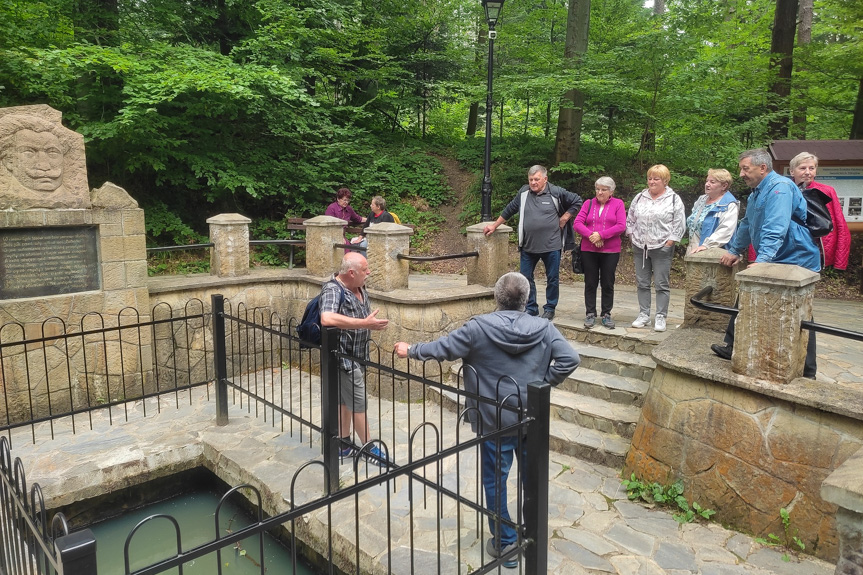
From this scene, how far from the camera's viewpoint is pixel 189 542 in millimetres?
4727

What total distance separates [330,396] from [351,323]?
553 millimetres

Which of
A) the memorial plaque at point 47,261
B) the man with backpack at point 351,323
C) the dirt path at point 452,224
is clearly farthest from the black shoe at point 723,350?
the dirt path at point 452,224

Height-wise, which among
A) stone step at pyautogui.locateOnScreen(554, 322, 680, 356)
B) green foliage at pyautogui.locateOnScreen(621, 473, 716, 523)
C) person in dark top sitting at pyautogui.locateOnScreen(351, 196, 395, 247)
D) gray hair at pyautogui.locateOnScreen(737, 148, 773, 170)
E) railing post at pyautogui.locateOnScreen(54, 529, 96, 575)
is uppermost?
gray hair at pyautogui.locateOnScreen(737, 148, 773, 170)

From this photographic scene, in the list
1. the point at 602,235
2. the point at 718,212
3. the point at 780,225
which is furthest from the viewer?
the point at 602,235

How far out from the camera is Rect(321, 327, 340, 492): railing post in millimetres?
3924

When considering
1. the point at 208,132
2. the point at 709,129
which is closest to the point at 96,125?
the point at 208,132

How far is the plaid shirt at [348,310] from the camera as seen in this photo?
4.30m

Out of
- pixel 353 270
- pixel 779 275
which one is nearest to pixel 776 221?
pixel 779 275

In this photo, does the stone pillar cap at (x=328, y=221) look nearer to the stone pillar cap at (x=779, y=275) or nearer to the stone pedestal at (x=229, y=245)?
the stone pedestal at (x=229, y=245)

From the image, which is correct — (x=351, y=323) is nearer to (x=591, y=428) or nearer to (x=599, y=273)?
(x=591, y=428)

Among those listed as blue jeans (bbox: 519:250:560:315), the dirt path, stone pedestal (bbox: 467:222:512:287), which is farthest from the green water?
the dirt path

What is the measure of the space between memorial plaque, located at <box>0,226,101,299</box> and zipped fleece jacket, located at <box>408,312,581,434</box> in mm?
4990

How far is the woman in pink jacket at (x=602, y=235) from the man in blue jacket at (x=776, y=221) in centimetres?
173

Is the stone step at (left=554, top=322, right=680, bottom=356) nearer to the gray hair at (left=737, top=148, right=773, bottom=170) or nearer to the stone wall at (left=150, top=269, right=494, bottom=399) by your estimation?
the stone wall at (left=150, top=269, right=494, bottom=399)
